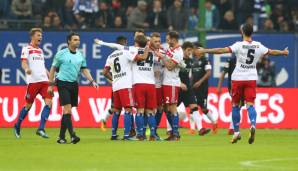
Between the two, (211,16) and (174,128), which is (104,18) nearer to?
(211,16)

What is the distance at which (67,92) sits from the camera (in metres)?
20.2

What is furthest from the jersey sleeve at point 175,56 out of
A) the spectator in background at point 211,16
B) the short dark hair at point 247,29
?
the spectator in background at point 211,16

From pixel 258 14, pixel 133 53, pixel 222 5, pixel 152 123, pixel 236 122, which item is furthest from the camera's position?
pixel 222 5

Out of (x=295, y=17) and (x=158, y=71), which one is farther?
(x=295, y=17)

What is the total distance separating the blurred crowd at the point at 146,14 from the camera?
3306 cm

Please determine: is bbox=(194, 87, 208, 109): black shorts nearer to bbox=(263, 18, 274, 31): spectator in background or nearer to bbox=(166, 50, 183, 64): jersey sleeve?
bbox=(166, 50, 183, 64): jersey sleeve

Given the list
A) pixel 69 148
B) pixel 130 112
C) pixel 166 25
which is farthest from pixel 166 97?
pixel 166 25

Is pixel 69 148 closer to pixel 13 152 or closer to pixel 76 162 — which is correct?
pixel 13 152

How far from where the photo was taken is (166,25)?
3347cm

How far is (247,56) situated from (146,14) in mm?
13559

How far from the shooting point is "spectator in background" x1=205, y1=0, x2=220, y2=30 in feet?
109

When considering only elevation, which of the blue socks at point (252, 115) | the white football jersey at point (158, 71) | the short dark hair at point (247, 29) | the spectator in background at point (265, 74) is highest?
the short dark hair at point (247, 29)

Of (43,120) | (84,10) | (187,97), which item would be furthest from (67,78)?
(84,10)

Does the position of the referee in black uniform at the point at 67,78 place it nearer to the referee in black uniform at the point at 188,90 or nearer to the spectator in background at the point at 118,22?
the referee in black uniform at the point at 188,90
